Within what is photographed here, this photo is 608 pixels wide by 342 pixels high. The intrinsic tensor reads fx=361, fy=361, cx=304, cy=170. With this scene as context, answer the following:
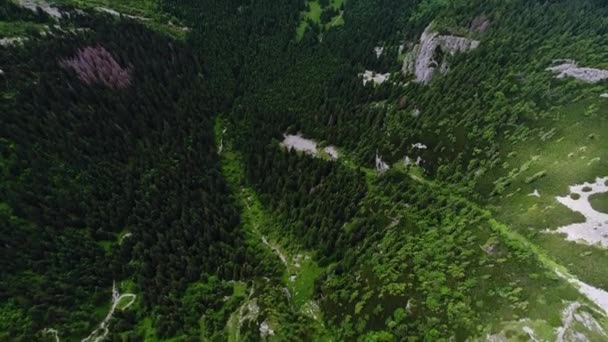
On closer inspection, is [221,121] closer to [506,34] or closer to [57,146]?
[57,146]

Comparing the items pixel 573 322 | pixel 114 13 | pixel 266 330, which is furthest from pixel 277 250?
pixel 114 13

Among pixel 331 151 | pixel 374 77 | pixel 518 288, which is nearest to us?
pixel 518 288

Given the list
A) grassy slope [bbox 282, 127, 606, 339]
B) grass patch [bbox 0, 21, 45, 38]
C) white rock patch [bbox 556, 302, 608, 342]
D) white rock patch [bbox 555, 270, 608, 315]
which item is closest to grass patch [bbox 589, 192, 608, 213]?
grassy slope [bbox 282, 127, 606, 339]

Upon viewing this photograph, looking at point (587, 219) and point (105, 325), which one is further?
point (105, 325)

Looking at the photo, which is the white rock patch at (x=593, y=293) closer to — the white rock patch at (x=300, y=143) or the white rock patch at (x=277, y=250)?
the white rock patch at (x=277, y=250)

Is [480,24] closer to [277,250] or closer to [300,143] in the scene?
[300,143]

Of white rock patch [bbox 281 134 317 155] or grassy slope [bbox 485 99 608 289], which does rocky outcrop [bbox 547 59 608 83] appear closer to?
grassy slope [bbox 485 99 608 289]
